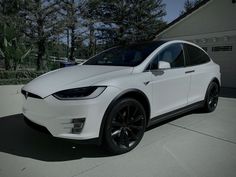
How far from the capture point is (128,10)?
24.5 meters

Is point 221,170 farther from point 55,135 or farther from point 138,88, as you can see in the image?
point 55,135

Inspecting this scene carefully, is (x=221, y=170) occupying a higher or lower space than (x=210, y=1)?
lower

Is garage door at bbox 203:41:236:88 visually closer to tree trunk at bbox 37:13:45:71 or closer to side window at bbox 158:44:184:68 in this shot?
side window at bbox 158:44:184:68

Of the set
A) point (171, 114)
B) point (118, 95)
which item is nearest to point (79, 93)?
point (118, 95)

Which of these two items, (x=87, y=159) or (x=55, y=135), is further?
(x=87, y=159)

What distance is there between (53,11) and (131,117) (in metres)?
14.6

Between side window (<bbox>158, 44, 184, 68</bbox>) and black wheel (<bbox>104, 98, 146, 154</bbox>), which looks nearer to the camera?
black wheel (<bbox>104, 98, 146, 154</bbox>)

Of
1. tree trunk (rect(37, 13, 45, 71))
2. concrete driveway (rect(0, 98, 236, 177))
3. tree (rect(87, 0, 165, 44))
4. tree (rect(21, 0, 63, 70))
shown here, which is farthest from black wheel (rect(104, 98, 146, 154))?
tree (rect(87, 0, 165, 44))

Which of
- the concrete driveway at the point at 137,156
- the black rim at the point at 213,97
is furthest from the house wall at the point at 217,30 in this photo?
the concrete driveway at the point at 137,156

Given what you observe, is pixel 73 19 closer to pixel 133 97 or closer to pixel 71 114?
pixel 133 97

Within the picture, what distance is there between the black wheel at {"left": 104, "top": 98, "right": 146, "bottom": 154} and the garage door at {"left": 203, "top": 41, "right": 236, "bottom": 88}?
8.46 metres

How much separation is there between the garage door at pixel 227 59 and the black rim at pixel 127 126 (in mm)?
8484

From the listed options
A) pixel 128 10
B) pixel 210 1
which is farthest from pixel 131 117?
pixel 128 10

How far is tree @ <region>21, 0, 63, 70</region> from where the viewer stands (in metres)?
15.3
